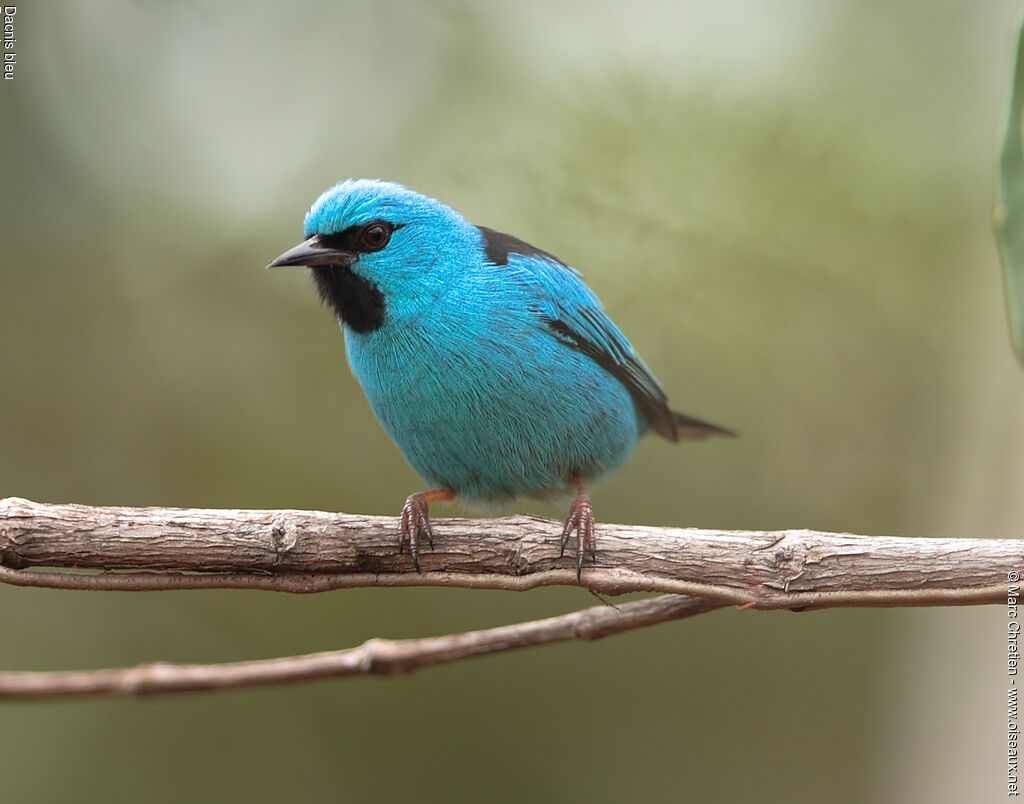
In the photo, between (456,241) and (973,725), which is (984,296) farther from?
(456,241)

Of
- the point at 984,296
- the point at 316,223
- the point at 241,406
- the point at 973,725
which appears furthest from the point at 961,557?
the point at 241,406

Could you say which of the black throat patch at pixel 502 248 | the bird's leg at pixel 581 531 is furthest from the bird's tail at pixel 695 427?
the bird's leg at pixel 581 531

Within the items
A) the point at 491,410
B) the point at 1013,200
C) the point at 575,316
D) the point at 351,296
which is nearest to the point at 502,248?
the point at 575,316

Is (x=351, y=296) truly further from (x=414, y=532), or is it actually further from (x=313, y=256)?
(x=414, y=532)

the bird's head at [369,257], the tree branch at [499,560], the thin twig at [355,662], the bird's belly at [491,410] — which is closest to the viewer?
the thin twig at [355,662]

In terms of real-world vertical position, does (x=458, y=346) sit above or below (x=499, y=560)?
above

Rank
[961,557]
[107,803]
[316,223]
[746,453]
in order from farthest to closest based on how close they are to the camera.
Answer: [746,453] → [107,803] → [316,223] → [961,557]

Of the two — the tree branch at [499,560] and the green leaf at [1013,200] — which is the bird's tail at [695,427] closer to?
the tree branch at [499,560]
